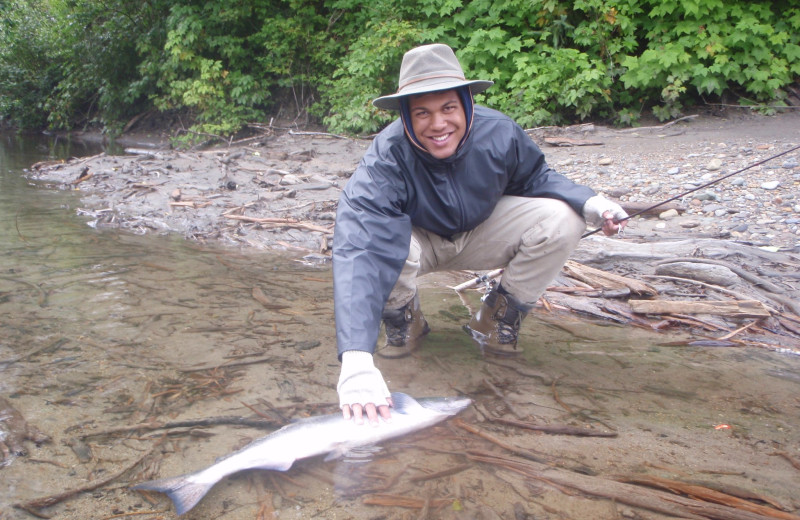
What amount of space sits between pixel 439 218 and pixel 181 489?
1.75 metres

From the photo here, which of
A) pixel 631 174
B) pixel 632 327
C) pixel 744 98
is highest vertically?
pixel 744 98

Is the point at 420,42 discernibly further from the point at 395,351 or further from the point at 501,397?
the point at 501,397

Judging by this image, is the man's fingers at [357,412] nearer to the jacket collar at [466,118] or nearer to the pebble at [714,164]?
the jacket collar at [466,118]

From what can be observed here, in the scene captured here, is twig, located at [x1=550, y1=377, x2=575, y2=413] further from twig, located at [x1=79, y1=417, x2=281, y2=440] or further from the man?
twig, located at [x1=79, y1=417, x2=281, y2=440]

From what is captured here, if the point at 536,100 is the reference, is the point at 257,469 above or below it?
below

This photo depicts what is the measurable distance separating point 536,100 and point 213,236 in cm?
613

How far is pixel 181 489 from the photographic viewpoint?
2051 millimetres

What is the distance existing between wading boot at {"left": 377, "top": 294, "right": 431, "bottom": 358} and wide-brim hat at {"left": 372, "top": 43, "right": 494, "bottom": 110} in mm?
1117

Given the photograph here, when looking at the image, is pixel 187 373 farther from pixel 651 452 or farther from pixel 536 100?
pixel 536 100

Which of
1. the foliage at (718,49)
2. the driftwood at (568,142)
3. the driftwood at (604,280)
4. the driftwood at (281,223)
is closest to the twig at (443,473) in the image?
the driftwood at (604,280)

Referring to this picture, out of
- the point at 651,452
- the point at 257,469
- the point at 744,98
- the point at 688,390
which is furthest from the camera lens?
the point at 744,98

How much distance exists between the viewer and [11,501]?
1.99 m

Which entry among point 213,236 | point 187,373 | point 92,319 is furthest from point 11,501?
point 213,236

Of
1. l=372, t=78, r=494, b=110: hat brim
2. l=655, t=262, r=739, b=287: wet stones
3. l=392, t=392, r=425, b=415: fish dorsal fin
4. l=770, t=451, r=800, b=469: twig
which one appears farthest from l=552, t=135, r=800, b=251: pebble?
l=392, t=392, r=425, b=415: fish dorsal fin
